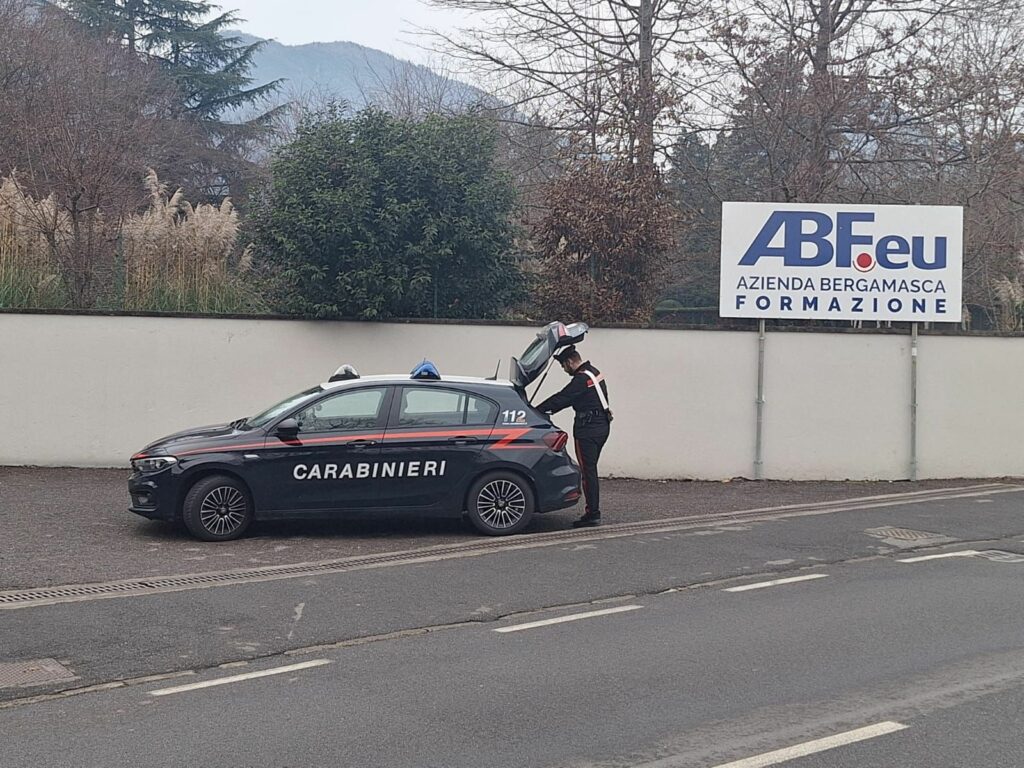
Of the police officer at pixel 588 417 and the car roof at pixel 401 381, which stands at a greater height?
the car roof at pixel 401 381

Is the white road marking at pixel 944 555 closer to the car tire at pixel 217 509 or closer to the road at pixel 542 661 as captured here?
A: the road at pixel 542 661

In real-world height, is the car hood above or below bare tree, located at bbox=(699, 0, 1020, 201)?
below

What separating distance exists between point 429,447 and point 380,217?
17.2ft

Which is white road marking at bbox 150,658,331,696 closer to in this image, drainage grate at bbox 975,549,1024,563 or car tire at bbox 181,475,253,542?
car tire at bbox 181,475,253,542

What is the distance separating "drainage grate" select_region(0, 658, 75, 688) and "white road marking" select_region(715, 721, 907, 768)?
3681mm

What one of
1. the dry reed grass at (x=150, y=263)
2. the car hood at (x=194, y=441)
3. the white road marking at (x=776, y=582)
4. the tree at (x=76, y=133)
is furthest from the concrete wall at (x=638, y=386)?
the white road marking at (x=776, y=582)

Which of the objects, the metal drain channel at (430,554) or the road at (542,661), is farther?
the metal drain channel at (430,554)

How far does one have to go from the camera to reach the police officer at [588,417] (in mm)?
11758

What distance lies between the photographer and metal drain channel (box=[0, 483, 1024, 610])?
8.43 m

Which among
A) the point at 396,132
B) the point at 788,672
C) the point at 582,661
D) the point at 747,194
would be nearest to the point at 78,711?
the point at 582,661

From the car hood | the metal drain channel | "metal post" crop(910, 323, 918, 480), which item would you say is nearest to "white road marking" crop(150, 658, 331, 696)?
the metal drain channel

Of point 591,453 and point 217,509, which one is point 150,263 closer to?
point 217,509

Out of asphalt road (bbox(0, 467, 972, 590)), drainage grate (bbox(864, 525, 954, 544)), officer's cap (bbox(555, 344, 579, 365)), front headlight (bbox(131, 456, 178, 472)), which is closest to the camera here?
asphalt road (bbox(0, 467, 972, 590))

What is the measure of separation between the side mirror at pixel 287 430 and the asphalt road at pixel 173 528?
986 millimetres
